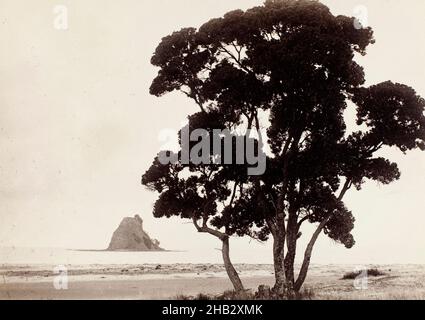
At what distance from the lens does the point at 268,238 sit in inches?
1080

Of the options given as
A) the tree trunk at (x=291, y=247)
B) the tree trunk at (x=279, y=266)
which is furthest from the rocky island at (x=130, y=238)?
the tree trunk at (x=279, y=266)

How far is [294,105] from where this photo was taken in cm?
2433

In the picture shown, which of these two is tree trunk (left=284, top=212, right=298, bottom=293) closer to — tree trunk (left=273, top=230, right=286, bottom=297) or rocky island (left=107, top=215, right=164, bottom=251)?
tree trunk (left=273, top=230, right=286, bottom=297)

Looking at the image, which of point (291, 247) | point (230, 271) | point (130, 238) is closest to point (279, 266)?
point (291, 247)

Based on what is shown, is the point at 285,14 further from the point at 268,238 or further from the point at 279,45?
the point at 268,238

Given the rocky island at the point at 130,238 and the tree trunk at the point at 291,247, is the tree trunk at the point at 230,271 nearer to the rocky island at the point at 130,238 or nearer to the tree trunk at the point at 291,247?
the tree trunk at the point at 291,247

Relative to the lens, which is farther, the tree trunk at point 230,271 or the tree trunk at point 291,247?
the tree trunk at point 230,271

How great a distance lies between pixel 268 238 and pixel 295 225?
194 centimetres

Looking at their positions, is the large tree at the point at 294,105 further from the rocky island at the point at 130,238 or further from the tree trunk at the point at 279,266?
the rocky island at the point at 130,238

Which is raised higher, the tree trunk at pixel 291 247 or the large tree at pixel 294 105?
the large tree at pixel 294 105

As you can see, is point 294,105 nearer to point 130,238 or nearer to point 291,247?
point 291,247

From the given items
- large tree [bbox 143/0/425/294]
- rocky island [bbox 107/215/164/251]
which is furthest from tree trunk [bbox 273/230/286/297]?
rocky island [bbox 107/215/164/251]

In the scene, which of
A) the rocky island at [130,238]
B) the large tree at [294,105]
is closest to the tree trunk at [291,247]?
the large tree at [294,105]

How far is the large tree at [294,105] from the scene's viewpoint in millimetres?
23906
